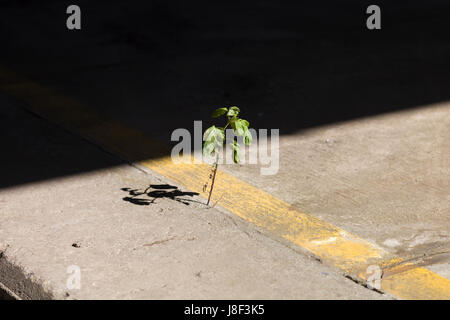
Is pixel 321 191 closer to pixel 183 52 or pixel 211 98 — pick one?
pixel 211 98

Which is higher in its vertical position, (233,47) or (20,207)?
(233,47)

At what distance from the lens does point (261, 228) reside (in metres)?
3.56

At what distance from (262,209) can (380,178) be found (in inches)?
31.0

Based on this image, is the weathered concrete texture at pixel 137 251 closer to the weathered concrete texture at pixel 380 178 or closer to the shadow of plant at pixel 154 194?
the shadow of plant at pixel 154 194

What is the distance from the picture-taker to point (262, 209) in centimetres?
378

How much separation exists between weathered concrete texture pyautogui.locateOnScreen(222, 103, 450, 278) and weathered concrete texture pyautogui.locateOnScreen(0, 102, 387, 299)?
462 millimetres

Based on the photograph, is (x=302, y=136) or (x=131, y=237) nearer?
(x=131, y=237)

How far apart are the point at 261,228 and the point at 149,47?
3399mm

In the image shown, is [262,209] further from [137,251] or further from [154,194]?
[137,251]

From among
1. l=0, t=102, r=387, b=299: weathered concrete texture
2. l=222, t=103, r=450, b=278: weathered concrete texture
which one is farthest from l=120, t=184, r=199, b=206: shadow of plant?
l=222, t=103, r=450, b=278: weathered concrete texture

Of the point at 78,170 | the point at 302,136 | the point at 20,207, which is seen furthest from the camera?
the point at 302,136

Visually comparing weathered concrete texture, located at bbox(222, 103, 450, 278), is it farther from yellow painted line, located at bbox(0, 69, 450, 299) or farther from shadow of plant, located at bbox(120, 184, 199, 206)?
shadow of plant, located at bbox(120, 184, 199, 206)

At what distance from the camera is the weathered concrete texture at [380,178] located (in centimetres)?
355
